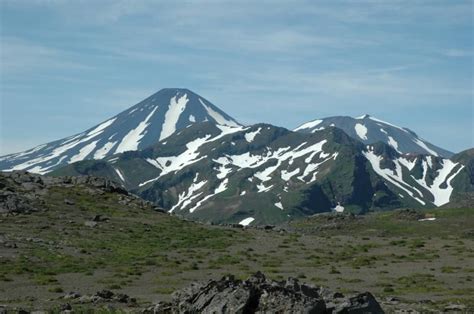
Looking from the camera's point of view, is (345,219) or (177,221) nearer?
(177,221)

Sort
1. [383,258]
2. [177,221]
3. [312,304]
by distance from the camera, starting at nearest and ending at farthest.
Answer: [312,304], [383,258], [177,221]

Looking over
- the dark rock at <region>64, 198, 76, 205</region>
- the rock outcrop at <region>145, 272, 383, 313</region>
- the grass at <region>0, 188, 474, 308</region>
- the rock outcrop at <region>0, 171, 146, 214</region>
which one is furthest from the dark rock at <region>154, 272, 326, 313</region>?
the dark rock at <region>64, 198, 76, 205</region>

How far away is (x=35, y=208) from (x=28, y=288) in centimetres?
3836

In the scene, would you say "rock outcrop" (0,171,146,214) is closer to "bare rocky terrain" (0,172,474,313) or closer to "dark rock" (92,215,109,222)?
"bare rocky terrain" (0,172,474,313)

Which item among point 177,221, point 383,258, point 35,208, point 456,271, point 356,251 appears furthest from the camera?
point 177,221

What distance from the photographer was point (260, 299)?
828 inches

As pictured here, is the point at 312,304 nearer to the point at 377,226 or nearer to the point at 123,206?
the point at 123,206

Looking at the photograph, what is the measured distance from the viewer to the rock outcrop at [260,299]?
66.9ft

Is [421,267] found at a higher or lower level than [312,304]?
lower

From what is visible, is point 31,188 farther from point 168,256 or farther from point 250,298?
point 250,298

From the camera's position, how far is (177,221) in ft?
287

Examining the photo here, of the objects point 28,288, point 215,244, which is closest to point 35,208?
point 215,244

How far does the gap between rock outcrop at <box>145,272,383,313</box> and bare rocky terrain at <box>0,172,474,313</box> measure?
17cm

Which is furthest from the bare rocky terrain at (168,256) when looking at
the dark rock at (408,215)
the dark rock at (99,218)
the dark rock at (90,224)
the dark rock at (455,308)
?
the dark rock at (408,215)
